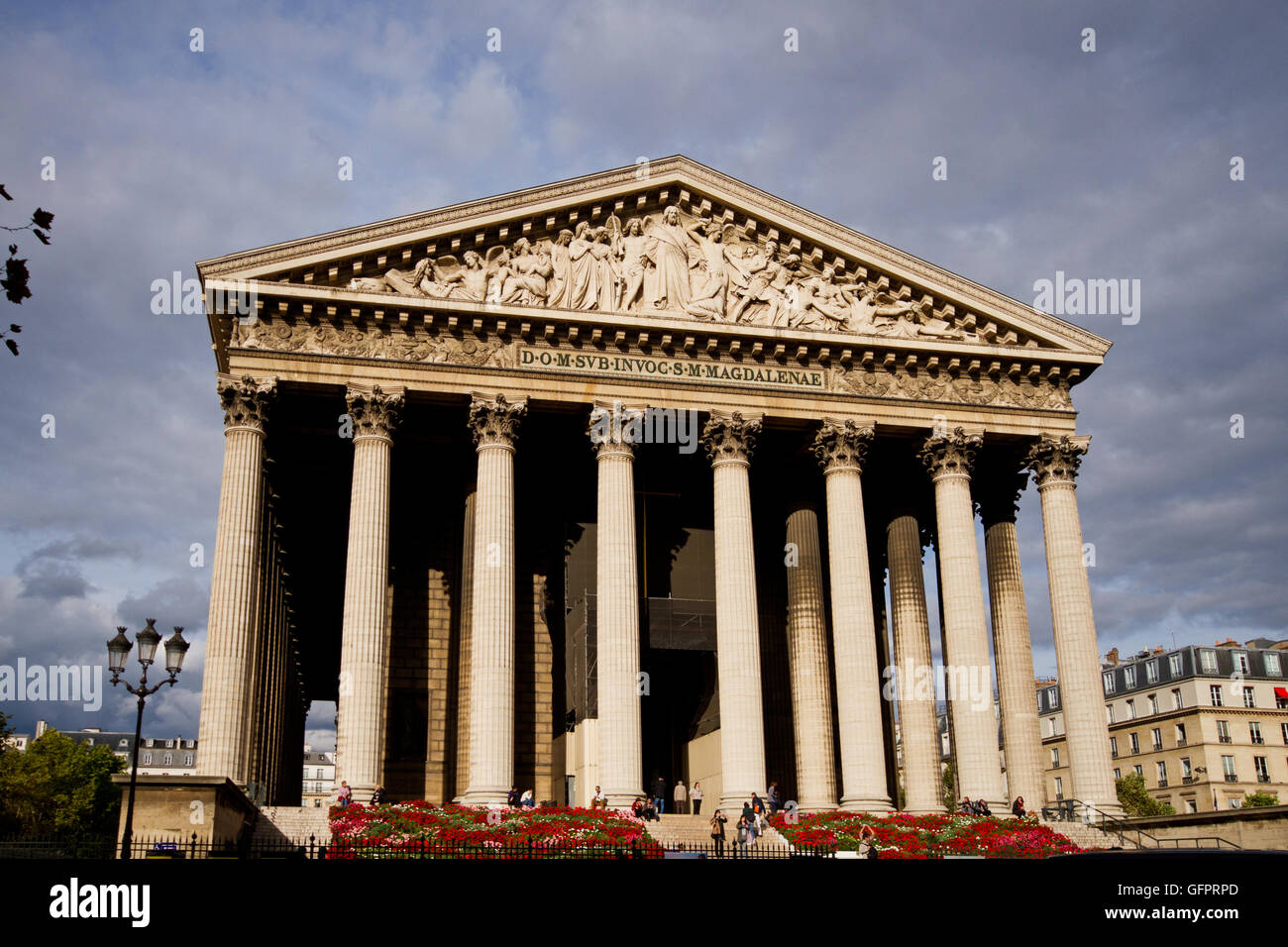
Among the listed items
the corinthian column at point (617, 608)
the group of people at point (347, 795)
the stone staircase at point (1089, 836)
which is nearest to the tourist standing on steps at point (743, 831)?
the corinthian column at point (617, 608)

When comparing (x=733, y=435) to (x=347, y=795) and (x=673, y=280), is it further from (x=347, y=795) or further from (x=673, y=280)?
(x=347, y=795)

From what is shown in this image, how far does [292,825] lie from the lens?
91.2ft

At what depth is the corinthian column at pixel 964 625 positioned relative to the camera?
34125mm

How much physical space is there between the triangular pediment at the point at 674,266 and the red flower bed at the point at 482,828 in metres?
13.6

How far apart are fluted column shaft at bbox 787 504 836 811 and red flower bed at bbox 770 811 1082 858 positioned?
3314 millimetres

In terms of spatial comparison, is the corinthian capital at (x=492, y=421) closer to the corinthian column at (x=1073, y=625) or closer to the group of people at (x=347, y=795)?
the group of people at (x=347, y=795)

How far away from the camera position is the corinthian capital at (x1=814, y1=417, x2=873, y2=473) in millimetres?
35344

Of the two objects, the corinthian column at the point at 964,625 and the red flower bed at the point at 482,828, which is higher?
the corinthian column at the point at 964,625

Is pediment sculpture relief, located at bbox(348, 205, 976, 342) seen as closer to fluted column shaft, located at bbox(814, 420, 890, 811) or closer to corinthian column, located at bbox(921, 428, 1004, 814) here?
fluted column shaft, located at bbox(814, 420, 890, 811)

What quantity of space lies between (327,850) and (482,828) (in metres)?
7.50

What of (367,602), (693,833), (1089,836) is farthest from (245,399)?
(1089,836)

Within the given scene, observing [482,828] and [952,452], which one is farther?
[952,452]

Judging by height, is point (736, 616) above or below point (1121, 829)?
above
